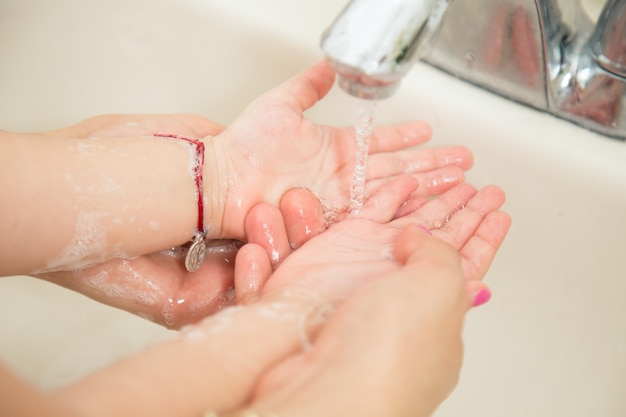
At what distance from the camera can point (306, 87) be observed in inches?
25.4

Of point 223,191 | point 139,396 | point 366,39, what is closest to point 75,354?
point 223,191

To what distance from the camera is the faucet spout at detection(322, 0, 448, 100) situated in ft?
1.32

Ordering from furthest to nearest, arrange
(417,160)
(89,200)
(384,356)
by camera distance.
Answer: (417,160)
(89,200)
(384,356)

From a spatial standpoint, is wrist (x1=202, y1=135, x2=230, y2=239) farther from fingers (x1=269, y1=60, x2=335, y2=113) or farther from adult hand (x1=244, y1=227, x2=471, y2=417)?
adult hand (x1=244, y1=227, x2=471, y2=417)

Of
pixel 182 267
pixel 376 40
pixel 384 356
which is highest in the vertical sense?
pixel 376 40

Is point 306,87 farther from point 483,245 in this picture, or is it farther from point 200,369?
point 200,369

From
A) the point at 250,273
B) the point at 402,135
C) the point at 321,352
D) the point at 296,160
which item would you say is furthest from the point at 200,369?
the point at 402,135

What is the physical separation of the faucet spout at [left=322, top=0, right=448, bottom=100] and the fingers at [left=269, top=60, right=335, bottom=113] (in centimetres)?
22

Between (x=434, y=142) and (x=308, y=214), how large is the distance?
0.19 m

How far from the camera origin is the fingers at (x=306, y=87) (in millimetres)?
642

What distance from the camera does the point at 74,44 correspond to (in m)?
0.88

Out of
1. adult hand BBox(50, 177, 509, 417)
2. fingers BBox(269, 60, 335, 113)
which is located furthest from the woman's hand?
adult hand BBox(50, 177, 509, 417)

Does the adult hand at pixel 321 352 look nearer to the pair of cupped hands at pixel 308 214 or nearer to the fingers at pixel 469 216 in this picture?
the pair of cupped hands at pixel 308 214

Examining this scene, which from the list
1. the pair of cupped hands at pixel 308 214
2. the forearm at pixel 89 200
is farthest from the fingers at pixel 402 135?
the forearm at pixel 89 200
